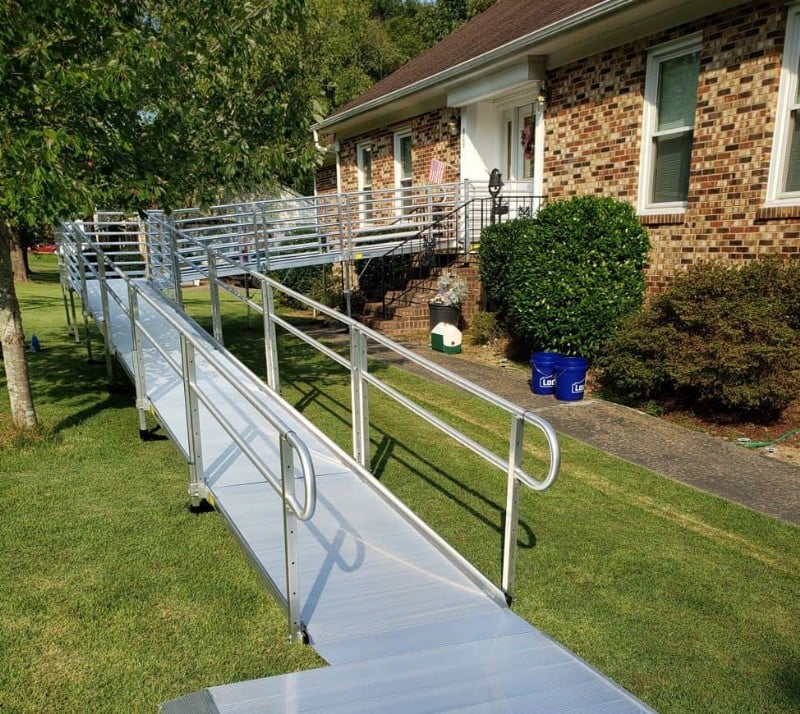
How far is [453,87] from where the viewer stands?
11938 millimetres

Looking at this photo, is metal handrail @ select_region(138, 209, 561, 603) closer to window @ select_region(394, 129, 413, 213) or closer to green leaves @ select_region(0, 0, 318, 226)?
green leaves @ select_region(0, 0, 318, 226)

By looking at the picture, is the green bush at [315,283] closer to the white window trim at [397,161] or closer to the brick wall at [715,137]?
the white window trim at [397,161]

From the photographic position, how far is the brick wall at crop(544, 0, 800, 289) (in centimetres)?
691

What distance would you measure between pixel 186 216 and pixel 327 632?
13.9 m

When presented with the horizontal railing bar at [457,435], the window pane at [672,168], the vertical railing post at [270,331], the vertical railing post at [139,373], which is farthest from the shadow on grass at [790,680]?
the window pane at [672,168]

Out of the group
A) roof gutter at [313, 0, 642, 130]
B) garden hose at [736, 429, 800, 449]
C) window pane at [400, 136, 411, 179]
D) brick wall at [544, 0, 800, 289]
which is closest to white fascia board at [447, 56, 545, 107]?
roof gutter at [313, 0, 642, 130]

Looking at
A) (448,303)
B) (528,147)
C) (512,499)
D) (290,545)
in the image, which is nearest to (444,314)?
(448,303)

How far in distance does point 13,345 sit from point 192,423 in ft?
8.08

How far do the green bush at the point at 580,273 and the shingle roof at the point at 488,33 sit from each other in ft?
9.18

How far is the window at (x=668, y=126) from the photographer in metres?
7.96

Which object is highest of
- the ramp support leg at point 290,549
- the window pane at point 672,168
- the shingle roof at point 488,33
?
the shingle roof at point 488,33

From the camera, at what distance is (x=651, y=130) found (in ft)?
27.6

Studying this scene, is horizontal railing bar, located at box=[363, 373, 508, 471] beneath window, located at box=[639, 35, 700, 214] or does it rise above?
beneath

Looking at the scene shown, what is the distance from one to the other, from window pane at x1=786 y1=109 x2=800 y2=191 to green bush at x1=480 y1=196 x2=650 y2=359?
1.66m
